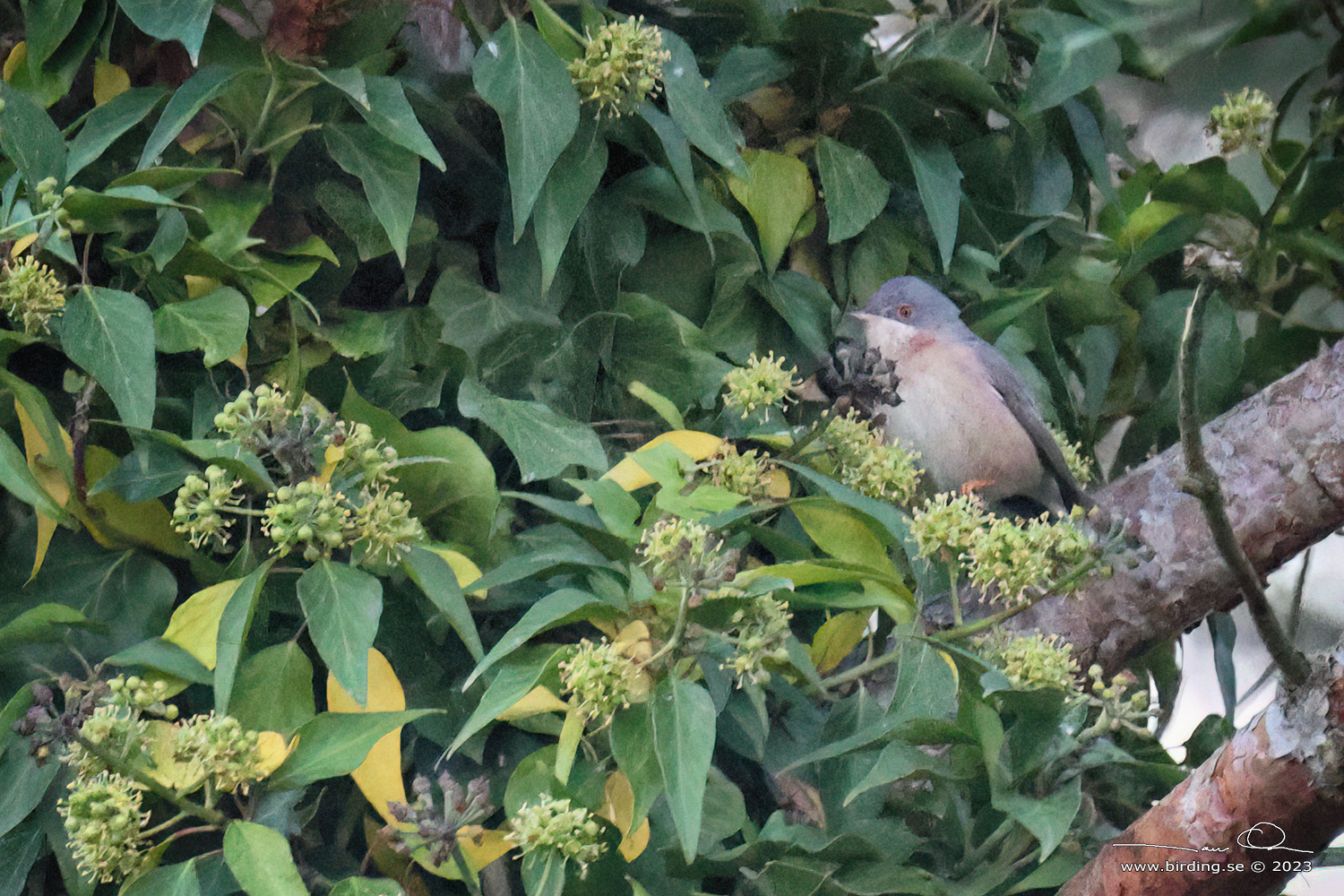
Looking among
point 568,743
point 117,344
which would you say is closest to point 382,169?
point 117,344

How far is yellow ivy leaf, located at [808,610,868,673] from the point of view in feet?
2.60

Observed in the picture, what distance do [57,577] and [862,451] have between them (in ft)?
1.93

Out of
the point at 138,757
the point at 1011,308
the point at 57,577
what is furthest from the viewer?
the point at 1011,308

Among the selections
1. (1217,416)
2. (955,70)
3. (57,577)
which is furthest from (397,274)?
(1217,416)

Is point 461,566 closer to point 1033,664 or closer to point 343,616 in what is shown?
point 343,616

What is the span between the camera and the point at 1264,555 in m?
0.87

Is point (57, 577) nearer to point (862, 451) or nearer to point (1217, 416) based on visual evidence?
point (862, 451)

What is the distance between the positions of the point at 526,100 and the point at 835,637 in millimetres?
461

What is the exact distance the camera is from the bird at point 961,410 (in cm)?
98

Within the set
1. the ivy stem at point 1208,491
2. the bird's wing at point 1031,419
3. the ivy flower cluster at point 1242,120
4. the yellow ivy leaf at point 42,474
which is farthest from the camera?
the bird's wing at point 1031,419

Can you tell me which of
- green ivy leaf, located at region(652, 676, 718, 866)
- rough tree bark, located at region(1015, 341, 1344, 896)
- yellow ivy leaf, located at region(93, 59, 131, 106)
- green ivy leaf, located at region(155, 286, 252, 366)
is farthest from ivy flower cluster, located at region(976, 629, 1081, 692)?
yellow ivy leaf, located at region(93, 59, 131, 106)

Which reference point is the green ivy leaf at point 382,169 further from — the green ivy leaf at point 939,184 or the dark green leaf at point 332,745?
the green ivy leaf at point 939,184

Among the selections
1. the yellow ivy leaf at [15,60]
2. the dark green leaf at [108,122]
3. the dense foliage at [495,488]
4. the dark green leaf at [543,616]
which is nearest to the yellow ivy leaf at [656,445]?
the dense foliage at [495,488]

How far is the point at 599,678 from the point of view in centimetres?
61
